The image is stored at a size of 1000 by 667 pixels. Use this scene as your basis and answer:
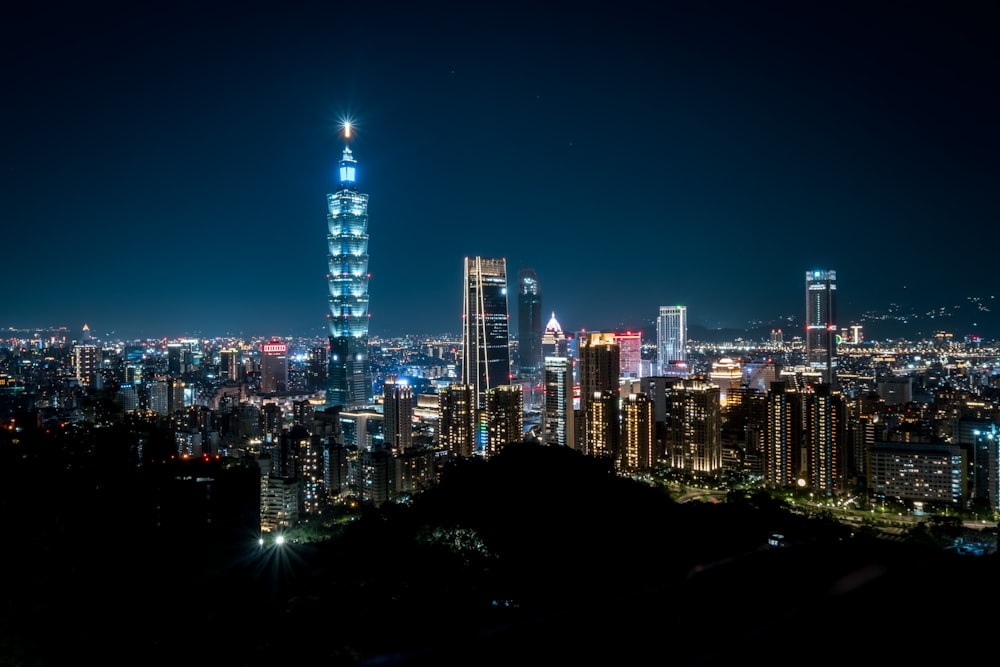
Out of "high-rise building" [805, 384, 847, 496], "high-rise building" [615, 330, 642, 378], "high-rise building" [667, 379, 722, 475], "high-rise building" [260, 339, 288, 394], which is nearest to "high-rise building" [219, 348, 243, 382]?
"high-rise building" [260, 339, 288, 394]

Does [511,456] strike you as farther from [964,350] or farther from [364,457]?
[964,350]

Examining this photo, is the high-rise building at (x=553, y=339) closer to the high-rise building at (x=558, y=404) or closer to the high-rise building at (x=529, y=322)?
the high-rise building at (x=529, y=322)

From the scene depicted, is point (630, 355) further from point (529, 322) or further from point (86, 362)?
point (86, 362)

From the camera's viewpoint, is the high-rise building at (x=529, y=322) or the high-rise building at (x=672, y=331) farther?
the high-rise building at (x=672, y=331)

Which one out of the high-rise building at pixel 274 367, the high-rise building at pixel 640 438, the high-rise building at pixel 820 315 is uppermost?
the high-rise building at pixel 820 315

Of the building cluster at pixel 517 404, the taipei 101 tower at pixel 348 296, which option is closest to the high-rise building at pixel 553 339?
the building cluster at pixel 517 404

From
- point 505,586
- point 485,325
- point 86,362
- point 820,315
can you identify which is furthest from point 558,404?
point 820,315
